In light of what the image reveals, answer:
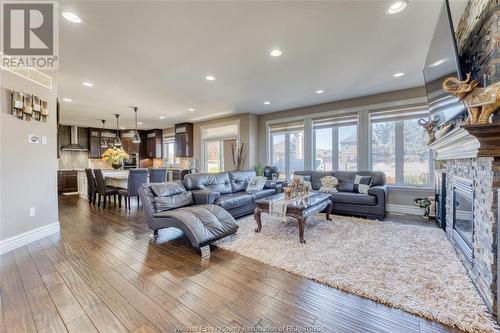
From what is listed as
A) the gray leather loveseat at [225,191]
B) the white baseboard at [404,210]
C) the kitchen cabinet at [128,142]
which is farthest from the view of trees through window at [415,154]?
the kitchen cabinet at [128,142]

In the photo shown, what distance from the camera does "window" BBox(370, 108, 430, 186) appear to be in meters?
4.86

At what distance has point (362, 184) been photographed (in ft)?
16.0

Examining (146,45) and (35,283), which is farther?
(146,45)

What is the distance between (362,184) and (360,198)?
51cm

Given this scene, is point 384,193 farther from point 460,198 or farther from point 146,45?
point 146,45

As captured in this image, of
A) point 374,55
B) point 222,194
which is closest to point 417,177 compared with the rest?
point 374,55

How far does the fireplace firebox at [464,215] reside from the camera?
7.56ft

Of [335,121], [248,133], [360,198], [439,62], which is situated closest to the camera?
[439,62]

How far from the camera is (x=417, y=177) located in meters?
4.93

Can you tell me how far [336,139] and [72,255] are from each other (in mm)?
5878

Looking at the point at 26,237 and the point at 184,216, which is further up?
the point at 184,216

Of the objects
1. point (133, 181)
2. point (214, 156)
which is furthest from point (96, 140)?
point (133, 181)

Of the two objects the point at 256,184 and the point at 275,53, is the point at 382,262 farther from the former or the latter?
the point at 256,184

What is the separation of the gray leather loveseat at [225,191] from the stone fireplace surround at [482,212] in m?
3.28
